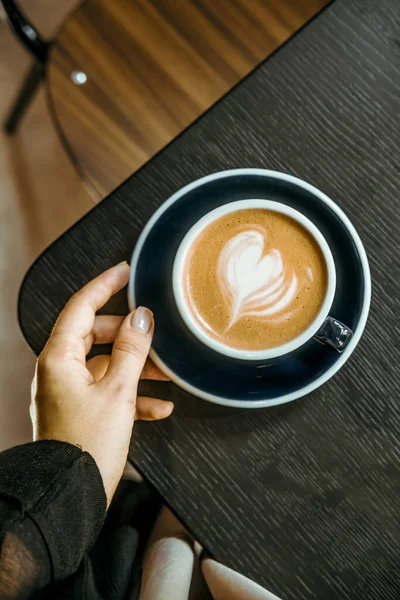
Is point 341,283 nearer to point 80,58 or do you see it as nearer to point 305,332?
point 305,332

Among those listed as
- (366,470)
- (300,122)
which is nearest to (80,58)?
(300,122)

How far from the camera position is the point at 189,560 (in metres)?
0.79

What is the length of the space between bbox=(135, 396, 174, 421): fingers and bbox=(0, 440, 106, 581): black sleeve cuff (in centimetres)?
9

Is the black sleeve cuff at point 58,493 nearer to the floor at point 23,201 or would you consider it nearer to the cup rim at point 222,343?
the cup rim at point 222,343

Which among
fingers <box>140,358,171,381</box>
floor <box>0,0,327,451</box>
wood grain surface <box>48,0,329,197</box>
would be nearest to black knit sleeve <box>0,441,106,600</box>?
fingers <box>140,358,171,381</box>

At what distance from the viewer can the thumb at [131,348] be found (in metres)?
0.60

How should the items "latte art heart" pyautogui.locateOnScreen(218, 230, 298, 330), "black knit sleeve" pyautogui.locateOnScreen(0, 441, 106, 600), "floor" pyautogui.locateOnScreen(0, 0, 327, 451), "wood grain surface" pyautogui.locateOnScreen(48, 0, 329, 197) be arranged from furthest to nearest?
"floor" pyautogui.locateOnScreen(0, 0, 327, 451) < "wood grain surface" pyautogui.locateOnScreen(48, 0, 329, 197) < "latte art heart" pyautogui.locateOnScreen(218, 230, 298, 330) < "black knit sleeve" pyautogui.locateOnScreen(0, 441, 106, 600)

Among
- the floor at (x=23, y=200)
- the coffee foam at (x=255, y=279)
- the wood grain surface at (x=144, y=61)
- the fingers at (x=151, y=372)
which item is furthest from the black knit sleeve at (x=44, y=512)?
the floor at (x=23, y=200)

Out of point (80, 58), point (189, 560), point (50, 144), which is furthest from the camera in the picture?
point (50, 144)

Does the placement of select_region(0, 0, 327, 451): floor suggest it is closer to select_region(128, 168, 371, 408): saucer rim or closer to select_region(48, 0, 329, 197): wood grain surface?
select_region(48, 0, 329, 197): wood grain surface

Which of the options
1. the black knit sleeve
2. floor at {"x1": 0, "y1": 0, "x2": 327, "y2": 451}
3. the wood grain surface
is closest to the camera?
the black knit sleeve

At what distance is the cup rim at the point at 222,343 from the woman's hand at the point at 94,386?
5cm

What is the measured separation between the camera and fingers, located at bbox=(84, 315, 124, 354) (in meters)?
0.66

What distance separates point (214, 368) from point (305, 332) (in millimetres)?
116
